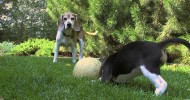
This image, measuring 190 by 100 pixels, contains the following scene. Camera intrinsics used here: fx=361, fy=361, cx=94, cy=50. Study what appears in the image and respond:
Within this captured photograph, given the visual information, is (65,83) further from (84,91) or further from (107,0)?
(107,0)

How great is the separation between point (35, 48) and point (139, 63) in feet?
37.1

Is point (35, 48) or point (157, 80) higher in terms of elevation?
point (157, 80)

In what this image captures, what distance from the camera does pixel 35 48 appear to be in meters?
15.7

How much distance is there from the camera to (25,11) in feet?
62.0

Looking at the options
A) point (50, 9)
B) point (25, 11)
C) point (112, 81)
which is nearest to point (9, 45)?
point (50, 9)

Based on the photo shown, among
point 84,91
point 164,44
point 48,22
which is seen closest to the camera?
point 84,91

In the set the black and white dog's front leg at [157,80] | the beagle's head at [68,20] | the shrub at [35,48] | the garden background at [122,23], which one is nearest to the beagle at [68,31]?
the beagle's head at [68,20]

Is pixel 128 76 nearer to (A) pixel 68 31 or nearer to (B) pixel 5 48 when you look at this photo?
(A) pixel 68 31

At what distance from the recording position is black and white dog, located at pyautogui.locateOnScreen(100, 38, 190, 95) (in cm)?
479

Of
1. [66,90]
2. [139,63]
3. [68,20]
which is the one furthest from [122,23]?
[66,90]

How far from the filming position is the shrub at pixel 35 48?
49.0 ft

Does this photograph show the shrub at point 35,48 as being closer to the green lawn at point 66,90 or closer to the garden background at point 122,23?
the garden background at point 122,23

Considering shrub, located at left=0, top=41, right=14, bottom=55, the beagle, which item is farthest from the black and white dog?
shrub, located at left=0, top=41, right=14, bottom=55

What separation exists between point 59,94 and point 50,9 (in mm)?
11087
